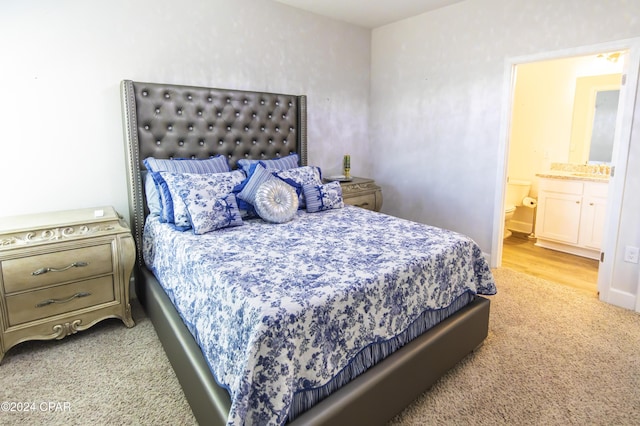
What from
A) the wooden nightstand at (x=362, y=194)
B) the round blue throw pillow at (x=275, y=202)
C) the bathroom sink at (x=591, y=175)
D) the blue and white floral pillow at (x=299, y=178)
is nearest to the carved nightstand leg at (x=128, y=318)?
the round blue throw pillow at (x=275, y=202)

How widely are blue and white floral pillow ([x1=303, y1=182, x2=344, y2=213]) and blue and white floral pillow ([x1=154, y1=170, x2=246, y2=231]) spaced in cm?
66

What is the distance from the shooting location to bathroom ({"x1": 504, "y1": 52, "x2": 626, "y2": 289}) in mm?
4070

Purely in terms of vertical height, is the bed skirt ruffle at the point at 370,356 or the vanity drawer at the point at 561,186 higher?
the vanity drawer at the point at 561,186

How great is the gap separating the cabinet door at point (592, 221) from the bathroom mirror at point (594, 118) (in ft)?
2.00

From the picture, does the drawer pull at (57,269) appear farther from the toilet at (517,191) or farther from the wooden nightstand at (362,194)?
the toilet at (517,191)

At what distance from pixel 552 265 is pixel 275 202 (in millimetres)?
3035

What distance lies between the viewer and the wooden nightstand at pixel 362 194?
379 centimetres

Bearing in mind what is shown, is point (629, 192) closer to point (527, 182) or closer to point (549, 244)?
point (549, 244)

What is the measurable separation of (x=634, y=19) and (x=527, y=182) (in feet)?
8.01

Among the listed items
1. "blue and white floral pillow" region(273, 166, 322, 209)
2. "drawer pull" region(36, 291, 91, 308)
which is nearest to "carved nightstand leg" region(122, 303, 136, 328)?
"drawer pull" region(36, 291, 91, 308)

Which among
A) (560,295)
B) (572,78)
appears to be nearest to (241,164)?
(560,295)

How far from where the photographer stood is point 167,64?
294 centimetres

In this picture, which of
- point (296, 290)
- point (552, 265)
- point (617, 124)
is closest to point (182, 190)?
point (296, 290)

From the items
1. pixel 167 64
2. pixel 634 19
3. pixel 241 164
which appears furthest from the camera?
pixel 241 164
